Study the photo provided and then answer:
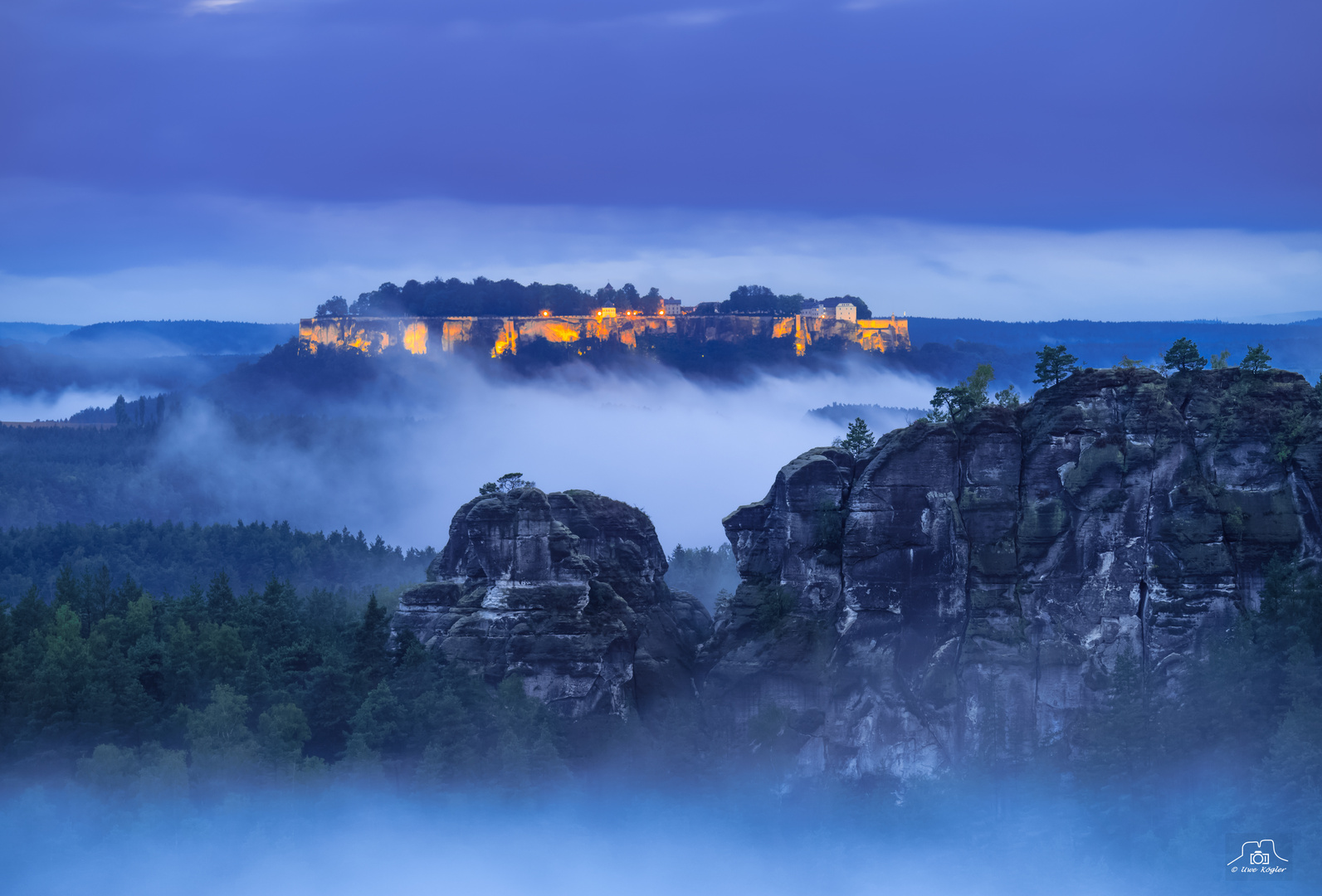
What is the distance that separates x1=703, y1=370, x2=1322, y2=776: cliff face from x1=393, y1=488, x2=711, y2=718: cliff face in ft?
16.9

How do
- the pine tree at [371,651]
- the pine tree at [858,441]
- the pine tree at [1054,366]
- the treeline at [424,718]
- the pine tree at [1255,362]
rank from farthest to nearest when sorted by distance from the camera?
1. the pine tree at [858,441]
2. the pine tree at [1054,366]
3. the pine tree at [1255,362]
4. the pine tree at [371,651]
5. the treeline at [424,718]

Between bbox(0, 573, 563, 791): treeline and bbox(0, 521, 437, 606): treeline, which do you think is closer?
bbox(0, 573, 563, 791): treeline

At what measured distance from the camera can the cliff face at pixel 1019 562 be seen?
72.2 m

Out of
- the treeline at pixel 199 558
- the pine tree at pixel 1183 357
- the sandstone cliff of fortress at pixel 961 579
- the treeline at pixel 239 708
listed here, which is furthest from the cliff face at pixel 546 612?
the treeline at pixel 199 558

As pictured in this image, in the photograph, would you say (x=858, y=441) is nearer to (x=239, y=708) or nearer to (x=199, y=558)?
(x=239, y=708)

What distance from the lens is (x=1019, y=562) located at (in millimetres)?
74375

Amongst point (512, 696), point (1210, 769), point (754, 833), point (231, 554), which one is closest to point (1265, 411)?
point (1210, 769)

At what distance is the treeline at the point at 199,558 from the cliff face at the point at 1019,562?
62.1 metres

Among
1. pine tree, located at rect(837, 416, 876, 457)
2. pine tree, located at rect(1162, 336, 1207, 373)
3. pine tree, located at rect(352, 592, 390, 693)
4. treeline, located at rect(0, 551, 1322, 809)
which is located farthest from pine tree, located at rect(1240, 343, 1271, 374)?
pine tree, located at rect(352, 592, 390, 693)

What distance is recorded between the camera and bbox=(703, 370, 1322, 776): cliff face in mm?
72250

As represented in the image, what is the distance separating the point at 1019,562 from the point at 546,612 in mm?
25380

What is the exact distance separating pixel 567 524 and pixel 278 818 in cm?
2482

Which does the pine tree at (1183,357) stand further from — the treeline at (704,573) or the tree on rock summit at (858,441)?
the treeline at (704,573)

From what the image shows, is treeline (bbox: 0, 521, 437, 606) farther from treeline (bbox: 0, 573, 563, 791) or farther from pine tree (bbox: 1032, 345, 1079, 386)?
pine tree (bbox: 1032, 345, 1079, 386)
